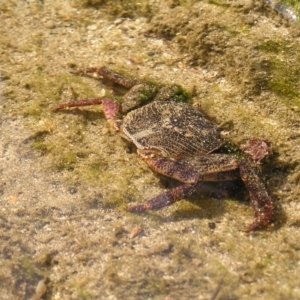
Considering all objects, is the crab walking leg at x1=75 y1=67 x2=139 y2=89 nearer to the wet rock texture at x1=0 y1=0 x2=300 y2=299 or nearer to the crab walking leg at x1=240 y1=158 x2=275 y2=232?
the wet rock texture at x1=0 y1=0 x2=300 y2=299

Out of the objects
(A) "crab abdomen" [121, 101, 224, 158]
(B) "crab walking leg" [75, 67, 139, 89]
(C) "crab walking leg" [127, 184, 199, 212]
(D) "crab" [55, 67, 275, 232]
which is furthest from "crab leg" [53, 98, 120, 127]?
(C) "crab walking leg" [127, 184, 199, 212]

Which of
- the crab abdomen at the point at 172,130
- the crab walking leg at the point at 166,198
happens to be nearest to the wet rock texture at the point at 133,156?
the crab walking leg at the point at 166,198

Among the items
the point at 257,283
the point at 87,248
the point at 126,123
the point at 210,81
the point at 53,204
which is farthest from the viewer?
the point at 210,81

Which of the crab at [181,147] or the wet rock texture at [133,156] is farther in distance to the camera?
the crab at [181,147]

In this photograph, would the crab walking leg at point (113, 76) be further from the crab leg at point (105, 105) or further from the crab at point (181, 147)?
the crab leg at point (105, 105)

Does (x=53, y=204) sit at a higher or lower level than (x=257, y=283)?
lower

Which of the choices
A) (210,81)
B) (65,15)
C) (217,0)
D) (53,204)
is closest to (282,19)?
(217,0)

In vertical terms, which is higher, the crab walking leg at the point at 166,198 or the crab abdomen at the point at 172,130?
the crab abdomen at the point at 172,130

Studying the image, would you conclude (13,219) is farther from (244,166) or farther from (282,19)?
(282,19)
